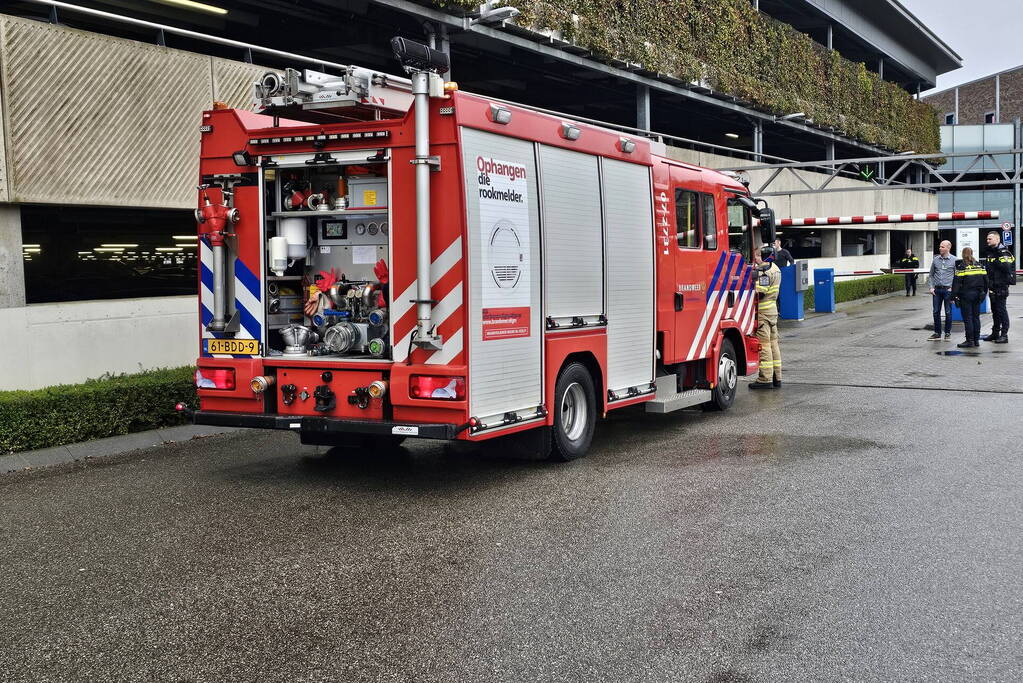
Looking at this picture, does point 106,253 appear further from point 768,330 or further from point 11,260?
point 768,330

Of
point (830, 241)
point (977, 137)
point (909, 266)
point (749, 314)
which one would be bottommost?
point (749, 314)

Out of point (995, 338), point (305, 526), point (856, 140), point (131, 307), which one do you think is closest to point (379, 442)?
point (305, 526)

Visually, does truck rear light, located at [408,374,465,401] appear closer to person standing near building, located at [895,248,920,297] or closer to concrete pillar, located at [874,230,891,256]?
person standing near building, located at [895,248,920,297]

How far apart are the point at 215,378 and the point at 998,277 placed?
52.6ft

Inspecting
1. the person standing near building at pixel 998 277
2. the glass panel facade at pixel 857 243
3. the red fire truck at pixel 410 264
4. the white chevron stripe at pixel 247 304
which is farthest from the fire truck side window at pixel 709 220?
the glass panel facade at pixel 857 243

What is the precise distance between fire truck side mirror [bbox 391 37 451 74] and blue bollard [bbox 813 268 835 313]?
911 inches

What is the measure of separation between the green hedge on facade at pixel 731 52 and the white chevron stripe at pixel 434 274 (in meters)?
10.5

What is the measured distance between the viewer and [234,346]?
820cm

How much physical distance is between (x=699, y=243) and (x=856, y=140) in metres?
30.7

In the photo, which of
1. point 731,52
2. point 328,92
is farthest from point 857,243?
point 328,92

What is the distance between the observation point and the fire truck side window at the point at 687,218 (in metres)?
10.7

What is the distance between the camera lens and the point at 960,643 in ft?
15.2

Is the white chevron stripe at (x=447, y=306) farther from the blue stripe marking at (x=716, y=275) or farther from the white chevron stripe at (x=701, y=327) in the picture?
the blue stripe marking at (x=716, y=275)

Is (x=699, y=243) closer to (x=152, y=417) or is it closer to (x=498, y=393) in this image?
(x=498, y=393)
